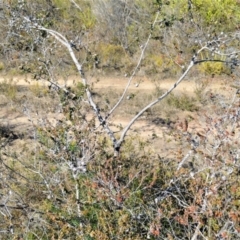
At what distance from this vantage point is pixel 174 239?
189 inches

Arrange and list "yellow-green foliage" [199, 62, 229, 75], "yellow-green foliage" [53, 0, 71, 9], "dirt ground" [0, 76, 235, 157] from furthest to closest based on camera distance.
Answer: "yellow-green foliage" [53, 0, 71, 9]
"yellow-green foliage" [199, 62, 229, 75]
"dirt ground" [0, 76, 235, 157]

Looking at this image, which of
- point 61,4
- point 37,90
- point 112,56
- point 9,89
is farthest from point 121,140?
point 61,4

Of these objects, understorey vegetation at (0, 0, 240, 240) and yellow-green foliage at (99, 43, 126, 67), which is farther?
yellow-green foliage at (99, 43, 126, 67)

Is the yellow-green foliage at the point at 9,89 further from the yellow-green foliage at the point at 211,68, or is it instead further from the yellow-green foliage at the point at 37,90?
the yellow-green foliage at the point at 211,68

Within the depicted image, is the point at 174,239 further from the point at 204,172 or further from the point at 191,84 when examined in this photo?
the point at 191,84

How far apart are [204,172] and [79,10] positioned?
33.9 ft

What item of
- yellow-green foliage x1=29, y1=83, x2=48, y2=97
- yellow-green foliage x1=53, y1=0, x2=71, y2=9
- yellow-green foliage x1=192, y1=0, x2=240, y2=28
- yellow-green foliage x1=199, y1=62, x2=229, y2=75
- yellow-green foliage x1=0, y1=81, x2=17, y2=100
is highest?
yellow-green foliage x1=192, y1=0, x2=240, y2=28

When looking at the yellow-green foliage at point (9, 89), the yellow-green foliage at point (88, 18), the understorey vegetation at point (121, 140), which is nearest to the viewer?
the understorey vegetation at point (121, 140)

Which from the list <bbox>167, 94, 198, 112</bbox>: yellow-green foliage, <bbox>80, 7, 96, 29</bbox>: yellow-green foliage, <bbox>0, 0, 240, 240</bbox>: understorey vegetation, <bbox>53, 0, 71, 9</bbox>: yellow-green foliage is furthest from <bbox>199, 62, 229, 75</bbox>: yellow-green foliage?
<bbox>53, 0, 71, 9</bbox>: yellow-green foliage

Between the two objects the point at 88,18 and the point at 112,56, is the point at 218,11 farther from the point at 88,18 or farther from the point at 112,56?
the point at 88,18

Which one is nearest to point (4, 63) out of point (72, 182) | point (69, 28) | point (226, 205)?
point (69, 28)

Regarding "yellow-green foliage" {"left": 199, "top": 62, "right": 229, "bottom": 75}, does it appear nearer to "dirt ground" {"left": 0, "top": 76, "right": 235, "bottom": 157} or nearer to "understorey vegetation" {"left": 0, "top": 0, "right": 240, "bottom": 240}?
"understorey vegetation" {"left": 0, "top": 0, "right": 240, "bottom": 240}

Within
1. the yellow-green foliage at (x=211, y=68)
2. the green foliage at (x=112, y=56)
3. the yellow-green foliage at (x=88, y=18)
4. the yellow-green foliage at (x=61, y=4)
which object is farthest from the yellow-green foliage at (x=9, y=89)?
the yellow-green foliage at (x=61, y=4)

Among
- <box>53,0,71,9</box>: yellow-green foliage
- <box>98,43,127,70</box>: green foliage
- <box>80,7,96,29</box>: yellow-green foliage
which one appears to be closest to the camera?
<box>98,43,127,70</box>: green foliage
